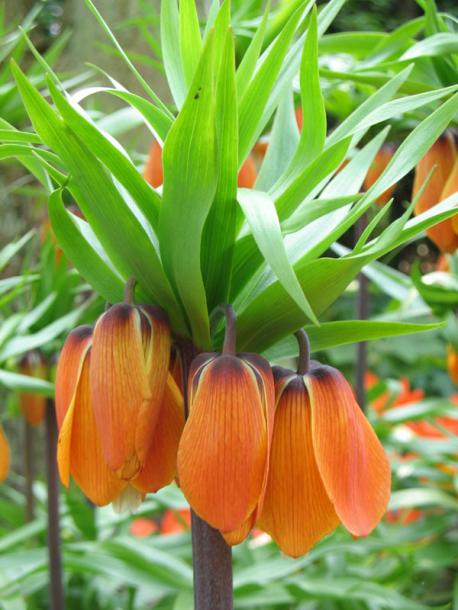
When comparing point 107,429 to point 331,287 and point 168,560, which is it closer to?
point 331,287

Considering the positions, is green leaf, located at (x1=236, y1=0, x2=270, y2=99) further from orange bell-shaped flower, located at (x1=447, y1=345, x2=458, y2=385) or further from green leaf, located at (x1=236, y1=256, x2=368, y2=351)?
orange bell-shaped flower, located at (x1=447, y1=345, x2=458, y2=385)

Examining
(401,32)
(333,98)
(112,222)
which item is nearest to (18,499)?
(333,98)

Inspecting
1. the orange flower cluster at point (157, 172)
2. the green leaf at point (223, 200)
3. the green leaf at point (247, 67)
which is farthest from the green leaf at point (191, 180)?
the orange flower cluster at point (157, 172)

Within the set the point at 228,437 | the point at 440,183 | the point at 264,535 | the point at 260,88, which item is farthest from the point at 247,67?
the point at 264,535

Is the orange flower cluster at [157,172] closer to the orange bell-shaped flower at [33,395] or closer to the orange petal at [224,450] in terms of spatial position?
the orange bell-shaped flower at [33,395]

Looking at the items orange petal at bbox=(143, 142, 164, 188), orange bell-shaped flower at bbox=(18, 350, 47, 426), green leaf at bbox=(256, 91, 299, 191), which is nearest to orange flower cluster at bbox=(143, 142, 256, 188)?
orange petal at bbox=(143, 142, 164, 188)

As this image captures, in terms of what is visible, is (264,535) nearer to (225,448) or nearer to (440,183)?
(440,183)
